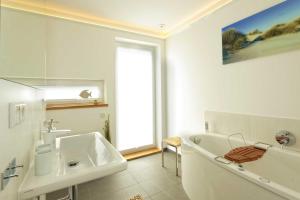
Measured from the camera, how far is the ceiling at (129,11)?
7.59 feet

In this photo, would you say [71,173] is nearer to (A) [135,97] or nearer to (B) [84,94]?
(B) [84,94]

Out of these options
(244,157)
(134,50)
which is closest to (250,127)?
(244,157)

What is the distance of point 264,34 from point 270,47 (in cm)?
17

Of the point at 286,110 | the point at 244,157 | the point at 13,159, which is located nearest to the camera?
the point at 13,159

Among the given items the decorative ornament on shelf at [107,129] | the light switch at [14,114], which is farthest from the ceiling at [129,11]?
the light switch at [14,114]

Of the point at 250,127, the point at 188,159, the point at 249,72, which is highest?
the point at 249,72

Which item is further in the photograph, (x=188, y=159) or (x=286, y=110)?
(x=188, y=159)

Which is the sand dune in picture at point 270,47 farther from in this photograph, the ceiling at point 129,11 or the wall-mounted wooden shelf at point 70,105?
the wall-mounted wooden shelf at point 70,105

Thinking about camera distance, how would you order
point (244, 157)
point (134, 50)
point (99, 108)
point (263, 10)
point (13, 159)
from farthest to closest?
1. point (134, 50)
2. point (99, 108)
3. point (263, 10)
4. point (244, 157)
5. point (13, 159)

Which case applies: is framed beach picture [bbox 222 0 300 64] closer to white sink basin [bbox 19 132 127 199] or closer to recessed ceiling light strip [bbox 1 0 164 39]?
recessed ceiling light strip [bbox 1 0 164 39]

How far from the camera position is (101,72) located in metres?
2.85

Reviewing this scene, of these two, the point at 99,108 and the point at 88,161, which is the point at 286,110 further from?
the point at 99,108

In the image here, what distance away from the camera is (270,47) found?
1804 millimetres

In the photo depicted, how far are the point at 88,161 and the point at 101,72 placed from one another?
1802mm
